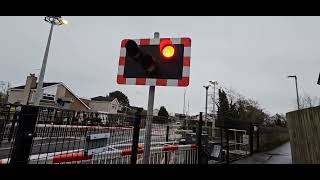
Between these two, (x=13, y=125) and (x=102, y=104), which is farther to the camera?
(x=102, y=104)

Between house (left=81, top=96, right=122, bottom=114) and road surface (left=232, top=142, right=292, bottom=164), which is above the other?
house (left=81, top=96, right=122, bottom=114)

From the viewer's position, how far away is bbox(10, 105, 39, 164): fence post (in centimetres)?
214

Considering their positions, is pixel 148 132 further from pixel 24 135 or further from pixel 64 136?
pixel 24 135

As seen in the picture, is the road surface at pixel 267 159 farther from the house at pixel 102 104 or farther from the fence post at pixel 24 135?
the house at pixel 102 104

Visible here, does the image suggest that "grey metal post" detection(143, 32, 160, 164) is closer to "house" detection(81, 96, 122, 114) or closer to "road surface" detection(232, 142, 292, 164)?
"road surface" detection(232, 142, 292, 164)

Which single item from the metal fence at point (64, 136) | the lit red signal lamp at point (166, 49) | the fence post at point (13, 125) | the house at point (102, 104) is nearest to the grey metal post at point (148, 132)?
the lit red signal lamp at point (166, 49)

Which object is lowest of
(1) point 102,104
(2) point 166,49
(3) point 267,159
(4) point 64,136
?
(3) point 267,159

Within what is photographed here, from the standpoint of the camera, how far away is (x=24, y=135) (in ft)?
7.22

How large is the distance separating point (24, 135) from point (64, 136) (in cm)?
64

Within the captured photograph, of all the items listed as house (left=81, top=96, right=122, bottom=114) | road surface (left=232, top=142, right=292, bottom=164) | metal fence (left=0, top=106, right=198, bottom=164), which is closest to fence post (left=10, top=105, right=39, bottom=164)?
metal fence (left=0, top=106, right=198, bottom=164)

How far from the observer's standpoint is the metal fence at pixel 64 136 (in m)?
2.22

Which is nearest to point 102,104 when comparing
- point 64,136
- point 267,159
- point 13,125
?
point 267,159

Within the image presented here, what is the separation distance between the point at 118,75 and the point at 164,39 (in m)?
0.84
